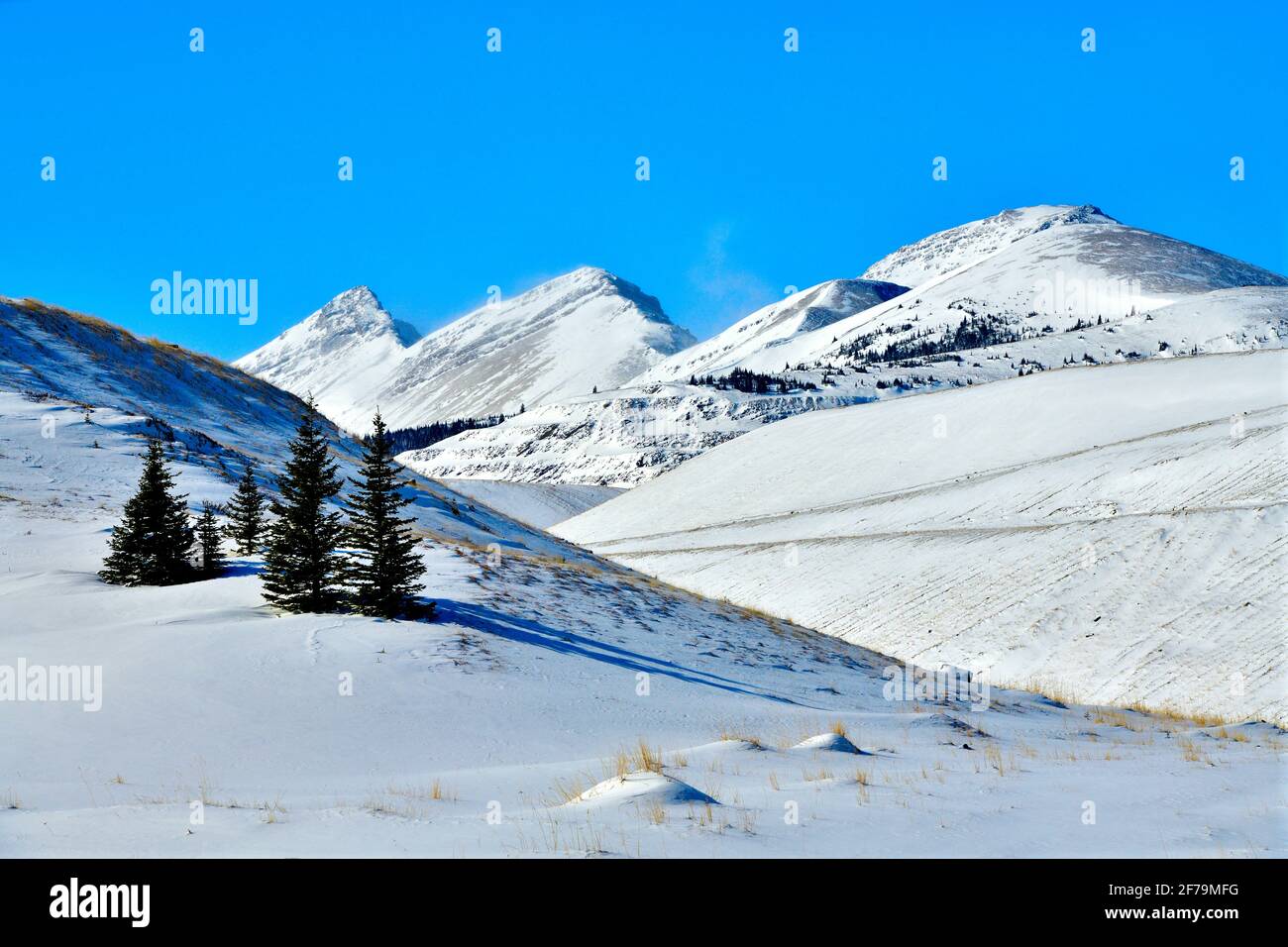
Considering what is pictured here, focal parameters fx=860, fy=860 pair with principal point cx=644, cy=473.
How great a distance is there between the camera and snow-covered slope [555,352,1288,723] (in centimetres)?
2320

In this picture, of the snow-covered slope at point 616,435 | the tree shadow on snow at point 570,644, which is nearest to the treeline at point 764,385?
the snow-covered slope at point 616,435

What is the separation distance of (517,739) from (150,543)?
42.5ft

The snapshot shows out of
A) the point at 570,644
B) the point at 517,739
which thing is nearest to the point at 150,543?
the point at 570,644

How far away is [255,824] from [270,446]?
36.2 meters

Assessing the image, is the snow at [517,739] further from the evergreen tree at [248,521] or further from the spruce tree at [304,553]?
the spruce tree at [304,553]

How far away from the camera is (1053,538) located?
3152 centimetres

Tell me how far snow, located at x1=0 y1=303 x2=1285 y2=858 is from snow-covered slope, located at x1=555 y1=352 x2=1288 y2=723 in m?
4.59

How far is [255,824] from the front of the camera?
681cm

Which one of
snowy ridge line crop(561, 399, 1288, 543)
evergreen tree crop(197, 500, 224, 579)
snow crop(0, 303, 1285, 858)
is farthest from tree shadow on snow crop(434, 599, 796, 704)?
snowy ridge line crop(561, 399, 1288, 543)

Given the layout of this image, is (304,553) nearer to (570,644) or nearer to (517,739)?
(570,644)

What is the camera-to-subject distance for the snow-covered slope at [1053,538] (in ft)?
76.1

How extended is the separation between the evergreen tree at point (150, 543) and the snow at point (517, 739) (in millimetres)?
816

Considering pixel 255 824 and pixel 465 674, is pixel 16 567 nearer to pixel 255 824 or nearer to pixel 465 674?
pixel 465 674

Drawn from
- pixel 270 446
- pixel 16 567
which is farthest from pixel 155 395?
pixel 16 567
